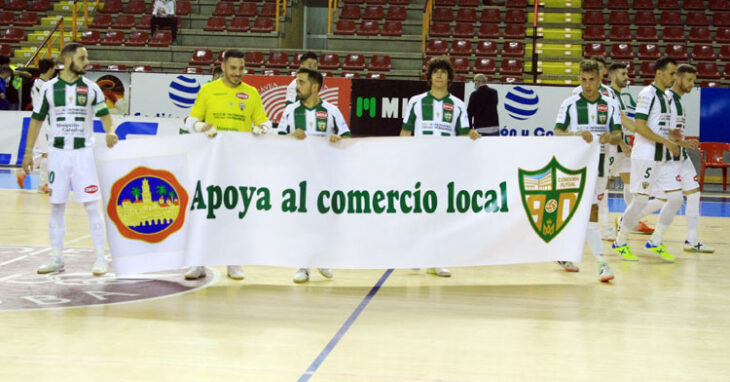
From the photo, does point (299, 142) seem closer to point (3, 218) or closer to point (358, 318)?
point (358, 318)

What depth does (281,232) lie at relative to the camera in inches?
267

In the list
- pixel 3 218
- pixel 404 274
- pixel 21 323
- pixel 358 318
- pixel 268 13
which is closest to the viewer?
pixel 21 323

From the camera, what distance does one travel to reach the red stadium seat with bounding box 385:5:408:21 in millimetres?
24219

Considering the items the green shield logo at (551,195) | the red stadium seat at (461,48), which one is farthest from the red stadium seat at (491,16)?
the green shield logo at (551,195)

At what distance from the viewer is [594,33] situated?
23.1m

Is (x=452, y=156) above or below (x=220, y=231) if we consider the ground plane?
above

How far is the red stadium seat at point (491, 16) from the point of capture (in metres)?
23.9

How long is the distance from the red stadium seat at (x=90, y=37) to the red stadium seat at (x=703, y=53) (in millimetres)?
16376

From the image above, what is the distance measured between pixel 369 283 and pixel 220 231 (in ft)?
4.47

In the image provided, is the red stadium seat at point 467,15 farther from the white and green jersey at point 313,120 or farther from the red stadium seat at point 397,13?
the white and green jersey at point 313,120

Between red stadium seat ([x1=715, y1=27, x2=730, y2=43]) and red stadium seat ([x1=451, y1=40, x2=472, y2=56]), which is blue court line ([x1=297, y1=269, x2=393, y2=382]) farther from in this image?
red stadium seat ([x1=715, y1=27, x2=730, y2=43])

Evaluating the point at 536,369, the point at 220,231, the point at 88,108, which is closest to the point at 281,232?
the point at 220,231

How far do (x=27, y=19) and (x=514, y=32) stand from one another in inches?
580

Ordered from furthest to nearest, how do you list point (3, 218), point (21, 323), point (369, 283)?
point (3, 218), point (369, 283), point (21, 323)
